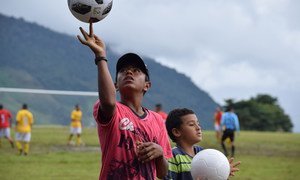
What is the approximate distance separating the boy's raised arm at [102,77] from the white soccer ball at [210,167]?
1.10 meters

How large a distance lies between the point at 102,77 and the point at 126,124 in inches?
17.0

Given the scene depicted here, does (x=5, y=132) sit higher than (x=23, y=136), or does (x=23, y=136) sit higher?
(x=5, y=132)

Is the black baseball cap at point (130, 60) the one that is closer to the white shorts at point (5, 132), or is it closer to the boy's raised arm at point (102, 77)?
the boy's raised arm at point (102, 77)

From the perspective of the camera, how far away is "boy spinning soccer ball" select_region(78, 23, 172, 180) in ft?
12.7

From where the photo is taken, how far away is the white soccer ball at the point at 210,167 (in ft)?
15.2

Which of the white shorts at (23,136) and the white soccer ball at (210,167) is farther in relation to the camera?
the white shorts at (23,136)

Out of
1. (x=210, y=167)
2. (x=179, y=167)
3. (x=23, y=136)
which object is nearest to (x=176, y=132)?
(x=179, y=167)

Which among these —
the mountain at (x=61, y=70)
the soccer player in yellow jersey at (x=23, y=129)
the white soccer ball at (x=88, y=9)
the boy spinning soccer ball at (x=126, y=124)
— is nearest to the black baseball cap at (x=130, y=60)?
the boy spinning soccer ball at (x=126, y=124)

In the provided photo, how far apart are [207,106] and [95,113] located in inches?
6651

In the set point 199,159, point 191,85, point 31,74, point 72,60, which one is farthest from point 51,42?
point 199,159

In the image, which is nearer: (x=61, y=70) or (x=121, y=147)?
(x=121, y=147)

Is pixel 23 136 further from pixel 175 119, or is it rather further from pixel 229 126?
pixel 175 119

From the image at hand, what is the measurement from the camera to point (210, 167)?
463cm

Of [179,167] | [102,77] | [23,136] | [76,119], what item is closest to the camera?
[102,77]
